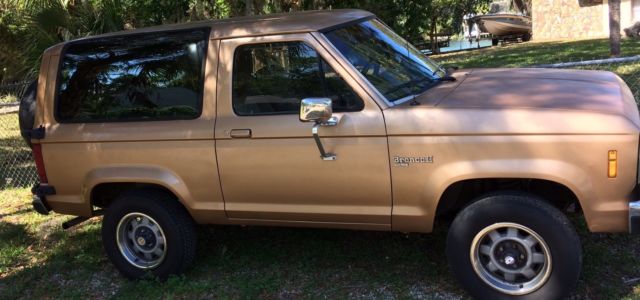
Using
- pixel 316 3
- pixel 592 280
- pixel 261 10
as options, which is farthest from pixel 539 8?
pixel 592 280

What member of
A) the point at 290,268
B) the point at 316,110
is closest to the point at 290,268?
the point at 290,268

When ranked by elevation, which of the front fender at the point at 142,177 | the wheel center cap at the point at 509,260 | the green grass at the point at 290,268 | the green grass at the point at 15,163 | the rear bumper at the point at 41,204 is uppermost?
the front fender at the point at 142,177

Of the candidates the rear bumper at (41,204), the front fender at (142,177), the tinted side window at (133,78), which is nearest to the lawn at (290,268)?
the rear bumper at (41,204)

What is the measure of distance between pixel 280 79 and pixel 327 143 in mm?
579

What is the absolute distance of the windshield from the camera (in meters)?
3.84

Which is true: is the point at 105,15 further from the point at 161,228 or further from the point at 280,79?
the point at 280,79

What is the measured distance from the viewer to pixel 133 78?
14.4 ft

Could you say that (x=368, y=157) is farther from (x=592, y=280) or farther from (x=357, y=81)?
(x=592, y=280)

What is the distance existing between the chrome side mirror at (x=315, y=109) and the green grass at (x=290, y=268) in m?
1.36

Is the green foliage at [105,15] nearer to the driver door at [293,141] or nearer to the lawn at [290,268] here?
the lawn at [290,268]

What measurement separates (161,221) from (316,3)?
11655 millimetres

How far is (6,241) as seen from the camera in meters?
5.88

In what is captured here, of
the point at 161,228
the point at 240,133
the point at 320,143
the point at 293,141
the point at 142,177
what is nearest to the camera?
the point at 320,143

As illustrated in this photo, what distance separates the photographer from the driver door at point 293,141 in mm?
3676
